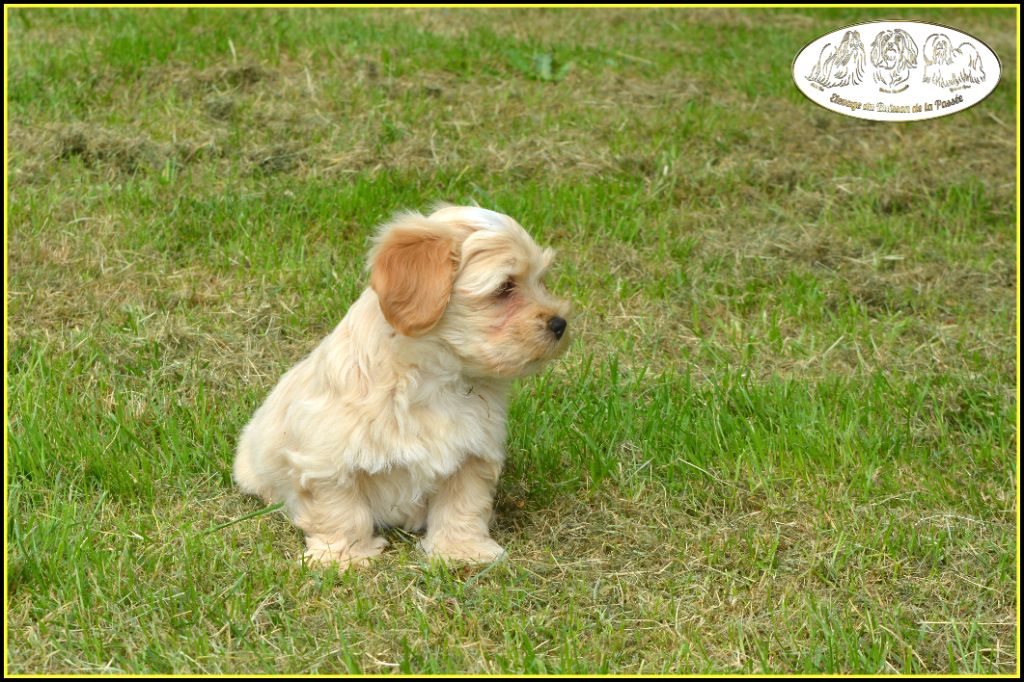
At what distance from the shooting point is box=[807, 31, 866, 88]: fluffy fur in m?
5.59

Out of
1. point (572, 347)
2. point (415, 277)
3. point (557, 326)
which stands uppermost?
point (415, 277)

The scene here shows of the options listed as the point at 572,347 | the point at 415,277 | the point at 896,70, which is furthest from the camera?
the point at 896,70

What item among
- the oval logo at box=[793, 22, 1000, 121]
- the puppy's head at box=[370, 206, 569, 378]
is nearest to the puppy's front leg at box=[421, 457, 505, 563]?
the puppy's head at box=[370, 206, 569, 378]

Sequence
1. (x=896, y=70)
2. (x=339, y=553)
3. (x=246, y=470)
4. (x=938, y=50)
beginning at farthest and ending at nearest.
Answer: (x=938, y=50), (x=896, y=70), (x=246, y=470), (x=339, y=553)

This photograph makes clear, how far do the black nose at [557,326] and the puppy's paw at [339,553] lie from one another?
90 cm

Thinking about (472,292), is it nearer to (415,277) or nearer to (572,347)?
(415,277)

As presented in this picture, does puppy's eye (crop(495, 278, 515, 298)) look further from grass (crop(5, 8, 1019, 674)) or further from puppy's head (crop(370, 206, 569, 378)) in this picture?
grass (crop(5, 8, 1019, 674))

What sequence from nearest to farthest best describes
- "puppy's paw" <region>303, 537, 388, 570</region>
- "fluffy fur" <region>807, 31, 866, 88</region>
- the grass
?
the grass
"puppy's paw" <region>303, 537, 388, 570</region>
"fluffy fur" <region>807, 31, 866, 88</region>

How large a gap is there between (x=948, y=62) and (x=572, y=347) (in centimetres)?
220

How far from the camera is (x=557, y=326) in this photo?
3.56 m

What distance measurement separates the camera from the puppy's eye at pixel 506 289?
3566 mm

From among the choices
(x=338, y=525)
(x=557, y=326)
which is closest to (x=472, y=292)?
(x=557, y=326)

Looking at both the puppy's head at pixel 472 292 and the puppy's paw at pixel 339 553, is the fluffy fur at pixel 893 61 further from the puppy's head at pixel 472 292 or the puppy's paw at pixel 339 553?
the puppy's paw at pixel 339 553

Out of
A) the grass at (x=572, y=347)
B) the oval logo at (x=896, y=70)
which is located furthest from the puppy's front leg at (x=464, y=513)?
the oval logo at (x=896, y=70)
